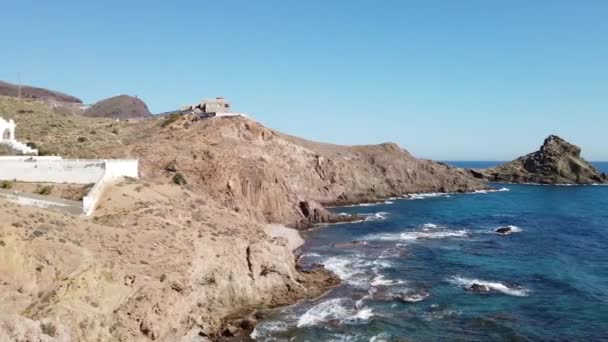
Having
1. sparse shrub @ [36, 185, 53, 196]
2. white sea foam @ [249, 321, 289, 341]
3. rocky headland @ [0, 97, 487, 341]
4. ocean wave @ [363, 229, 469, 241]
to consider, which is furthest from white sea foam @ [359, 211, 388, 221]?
sparse shrub @ [36, 185, 53, 196]

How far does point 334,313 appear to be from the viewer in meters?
38.9

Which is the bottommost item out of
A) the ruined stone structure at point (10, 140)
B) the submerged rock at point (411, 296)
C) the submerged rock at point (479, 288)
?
Result: the submerged rock at point (411, 296)

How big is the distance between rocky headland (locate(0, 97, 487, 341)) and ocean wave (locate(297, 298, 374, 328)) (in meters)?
3.31

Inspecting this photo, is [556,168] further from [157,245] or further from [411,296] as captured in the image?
[157,245]

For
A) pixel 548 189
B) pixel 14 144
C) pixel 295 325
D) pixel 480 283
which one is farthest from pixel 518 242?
pixel 548 189

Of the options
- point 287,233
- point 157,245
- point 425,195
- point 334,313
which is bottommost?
point 334,313

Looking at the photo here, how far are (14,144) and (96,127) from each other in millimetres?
27781

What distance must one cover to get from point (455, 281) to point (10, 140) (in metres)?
49.9

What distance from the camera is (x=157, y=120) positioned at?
3538 inches

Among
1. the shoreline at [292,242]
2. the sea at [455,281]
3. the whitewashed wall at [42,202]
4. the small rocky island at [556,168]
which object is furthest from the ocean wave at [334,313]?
the small rocky island at [556,168]

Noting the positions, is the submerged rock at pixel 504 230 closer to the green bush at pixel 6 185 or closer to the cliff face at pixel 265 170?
the cliff face at pixel 265 170

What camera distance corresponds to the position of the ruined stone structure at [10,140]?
52312 millimetres

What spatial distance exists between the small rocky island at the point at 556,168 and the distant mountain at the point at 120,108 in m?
118

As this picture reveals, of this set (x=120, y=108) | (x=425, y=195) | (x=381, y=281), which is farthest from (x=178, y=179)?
(x=120, y=108)
